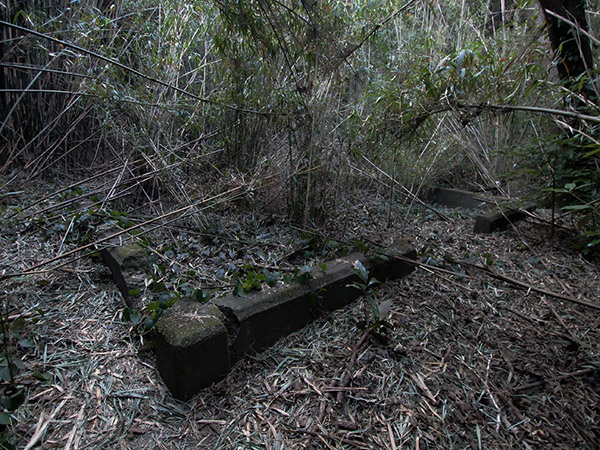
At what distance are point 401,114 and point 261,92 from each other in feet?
2.15

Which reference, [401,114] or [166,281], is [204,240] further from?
[401,114]

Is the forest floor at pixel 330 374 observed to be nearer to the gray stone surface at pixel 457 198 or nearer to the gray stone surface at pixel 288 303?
the gray stone surface at pixel 288 303

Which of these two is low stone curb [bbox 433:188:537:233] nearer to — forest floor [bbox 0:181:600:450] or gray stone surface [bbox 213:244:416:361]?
forest floor [bbox 0:181:600:450]

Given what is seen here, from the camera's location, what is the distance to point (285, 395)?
0.99m

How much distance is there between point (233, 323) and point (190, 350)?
0.17m

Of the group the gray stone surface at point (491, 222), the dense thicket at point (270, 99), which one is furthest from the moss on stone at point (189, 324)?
the gray stone surface at point (491, 222)

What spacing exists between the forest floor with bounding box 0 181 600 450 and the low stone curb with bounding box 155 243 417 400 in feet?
0.14

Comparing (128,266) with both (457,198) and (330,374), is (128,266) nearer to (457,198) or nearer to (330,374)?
(330,374)

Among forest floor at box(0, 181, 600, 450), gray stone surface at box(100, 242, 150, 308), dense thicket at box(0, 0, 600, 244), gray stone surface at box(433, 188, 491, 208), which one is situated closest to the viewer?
forest floor at box(0, 181, 600, 450)

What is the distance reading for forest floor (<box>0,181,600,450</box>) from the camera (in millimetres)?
875

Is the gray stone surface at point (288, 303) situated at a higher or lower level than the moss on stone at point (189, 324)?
lower

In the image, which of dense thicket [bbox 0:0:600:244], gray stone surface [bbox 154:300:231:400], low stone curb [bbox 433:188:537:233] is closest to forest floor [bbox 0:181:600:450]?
gray stone surface [bbox 154:300:231:400]

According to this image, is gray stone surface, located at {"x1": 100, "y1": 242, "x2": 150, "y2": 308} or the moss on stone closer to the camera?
the moss on stone

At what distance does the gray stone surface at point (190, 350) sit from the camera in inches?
35.9
